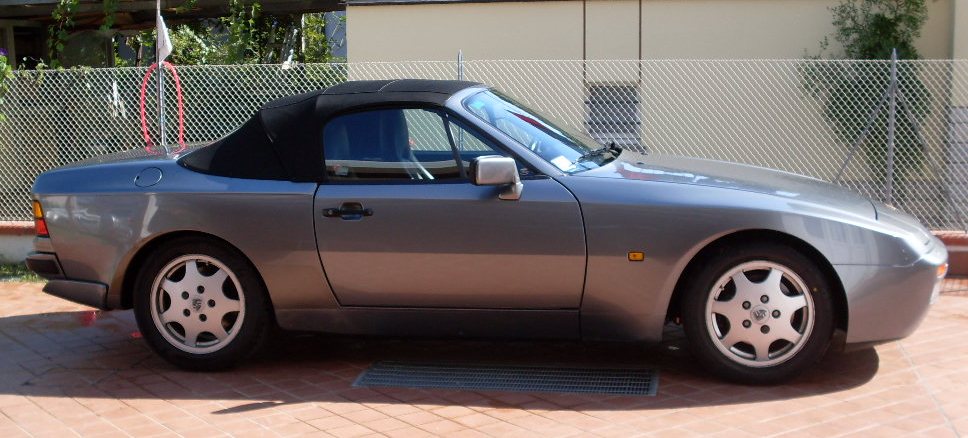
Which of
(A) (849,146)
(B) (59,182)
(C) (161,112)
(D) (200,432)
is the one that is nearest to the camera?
(D) (200,432)

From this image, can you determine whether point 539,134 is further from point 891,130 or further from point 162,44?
point 162,44

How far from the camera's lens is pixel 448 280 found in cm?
572

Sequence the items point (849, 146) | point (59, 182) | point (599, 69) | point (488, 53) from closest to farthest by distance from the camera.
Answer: point (59, 182), point (849, 146), point (599, 69), point (488, 53)

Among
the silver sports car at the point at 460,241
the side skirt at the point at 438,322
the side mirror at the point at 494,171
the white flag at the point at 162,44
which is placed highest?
the white flag at the point at 162,44

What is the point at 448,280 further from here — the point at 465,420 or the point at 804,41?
the point at 804,41

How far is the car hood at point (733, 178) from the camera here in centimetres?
569

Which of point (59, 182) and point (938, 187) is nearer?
point (59, 182)

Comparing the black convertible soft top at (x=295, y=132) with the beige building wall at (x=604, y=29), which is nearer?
the black convertible soft top at (x=295, y=132)

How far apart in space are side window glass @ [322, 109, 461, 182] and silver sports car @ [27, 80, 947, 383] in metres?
0.01

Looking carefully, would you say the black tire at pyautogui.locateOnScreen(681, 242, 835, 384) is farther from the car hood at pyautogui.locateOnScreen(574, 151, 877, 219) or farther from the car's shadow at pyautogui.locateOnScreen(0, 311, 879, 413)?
the car hood at pyautogui.locateOnScreen(574, 151, 877, 219)

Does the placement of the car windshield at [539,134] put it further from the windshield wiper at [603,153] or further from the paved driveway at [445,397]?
the paved driveway at [445,397]

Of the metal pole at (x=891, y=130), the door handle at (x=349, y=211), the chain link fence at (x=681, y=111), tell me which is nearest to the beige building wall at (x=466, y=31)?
the chain link fence at (x=681, y=111)

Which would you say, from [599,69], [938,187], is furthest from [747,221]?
[599,69]

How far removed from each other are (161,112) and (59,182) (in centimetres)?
343
